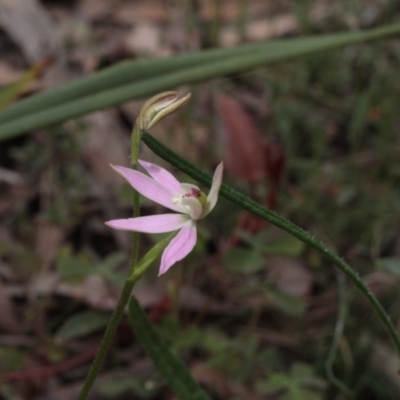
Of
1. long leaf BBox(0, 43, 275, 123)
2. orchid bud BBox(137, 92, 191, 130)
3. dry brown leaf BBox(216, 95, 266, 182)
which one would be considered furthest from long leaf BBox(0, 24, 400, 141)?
orchid bud BBox(137, 92, 191, 130)

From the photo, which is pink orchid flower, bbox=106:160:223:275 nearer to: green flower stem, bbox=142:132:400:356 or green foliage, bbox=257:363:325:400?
green flower stem, bbox=142:132:400:356

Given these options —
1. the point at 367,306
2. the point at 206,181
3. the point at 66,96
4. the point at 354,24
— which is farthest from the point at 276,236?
the point at 354,24

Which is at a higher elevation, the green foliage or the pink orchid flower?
the pink orchid flower

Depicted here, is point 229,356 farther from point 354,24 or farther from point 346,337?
point 354,24

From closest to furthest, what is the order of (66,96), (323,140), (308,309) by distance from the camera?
(66,96), (308,309), (323,140)

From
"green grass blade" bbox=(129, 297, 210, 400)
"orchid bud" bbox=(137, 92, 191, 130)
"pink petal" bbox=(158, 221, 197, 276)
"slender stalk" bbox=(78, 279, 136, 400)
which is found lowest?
"green grass blade" bbox=(129, 297, 210, 400)

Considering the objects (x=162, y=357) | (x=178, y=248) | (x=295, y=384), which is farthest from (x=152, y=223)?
(x=295, y=384)

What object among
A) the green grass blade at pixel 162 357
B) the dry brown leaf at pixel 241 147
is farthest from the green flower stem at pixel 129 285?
the dry brown leaf at pixel 241 147
